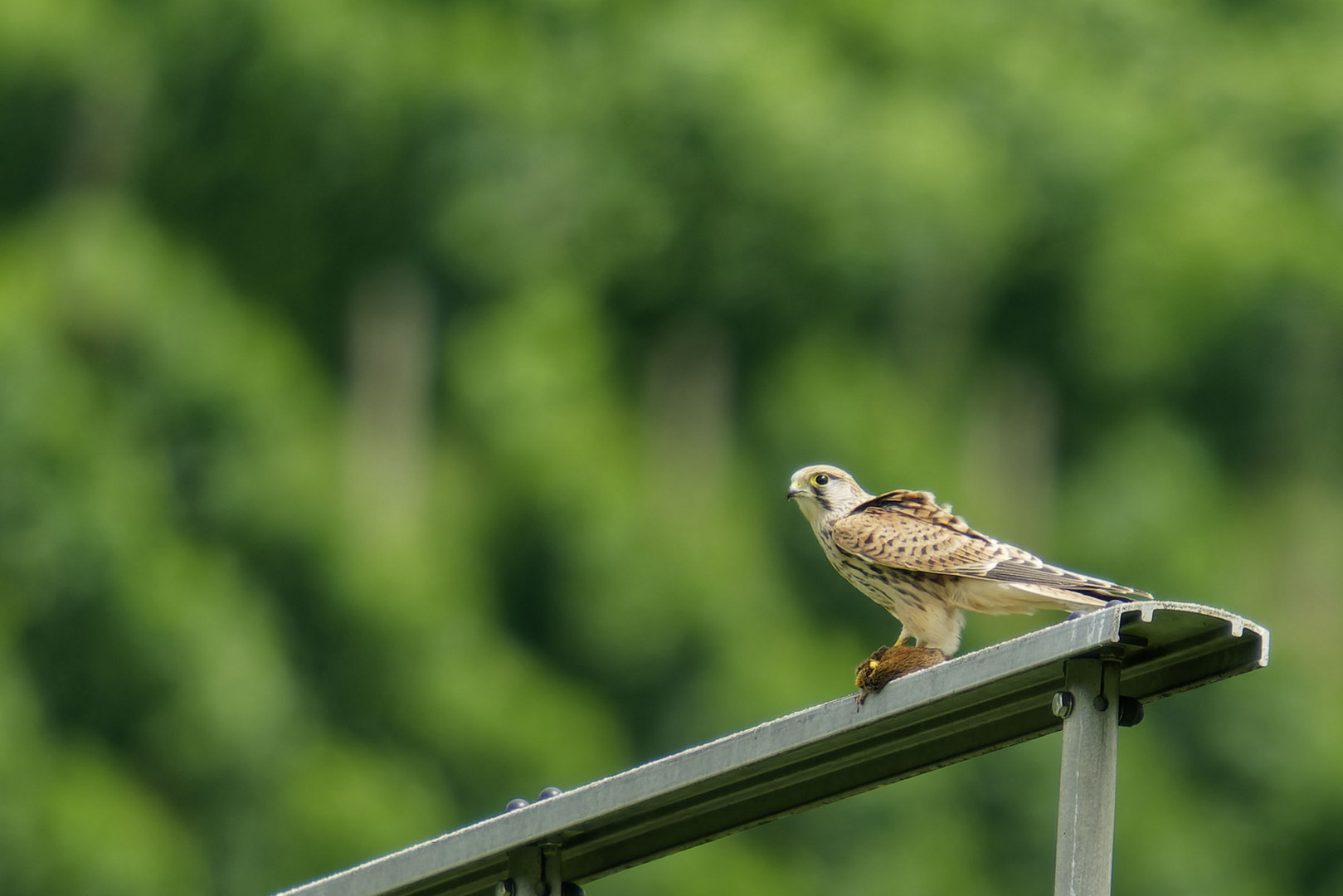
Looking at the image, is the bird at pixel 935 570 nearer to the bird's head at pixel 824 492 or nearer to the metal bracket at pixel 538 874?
the bird's head at pixel 824 492

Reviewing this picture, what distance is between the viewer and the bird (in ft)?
14.5

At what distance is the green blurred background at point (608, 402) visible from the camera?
15.9m

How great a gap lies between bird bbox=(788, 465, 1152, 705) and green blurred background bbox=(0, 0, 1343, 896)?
34.3 feet

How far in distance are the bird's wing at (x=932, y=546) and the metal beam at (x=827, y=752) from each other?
89 centimetres

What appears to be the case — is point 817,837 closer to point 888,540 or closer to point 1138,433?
point 1138,433

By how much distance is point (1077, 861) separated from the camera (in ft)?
9.70

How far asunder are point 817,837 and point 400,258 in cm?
603

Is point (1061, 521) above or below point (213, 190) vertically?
below

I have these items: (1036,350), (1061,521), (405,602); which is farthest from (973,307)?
(405,602)

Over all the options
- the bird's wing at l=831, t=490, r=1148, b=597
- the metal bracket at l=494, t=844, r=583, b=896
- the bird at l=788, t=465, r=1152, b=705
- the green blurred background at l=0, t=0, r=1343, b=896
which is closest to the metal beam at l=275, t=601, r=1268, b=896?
the metal bracket at l=494, t=844, r=583, b=896

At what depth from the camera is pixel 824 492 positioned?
5777 millimetres

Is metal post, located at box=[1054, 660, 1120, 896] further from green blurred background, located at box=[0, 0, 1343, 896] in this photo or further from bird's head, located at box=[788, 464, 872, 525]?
green blurred background, located at box=[0, 0, 1343, 896]

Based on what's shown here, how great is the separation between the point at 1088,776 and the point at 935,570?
1.77 meters

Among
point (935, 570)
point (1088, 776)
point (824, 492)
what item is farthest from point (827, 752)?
point (824, 492)
